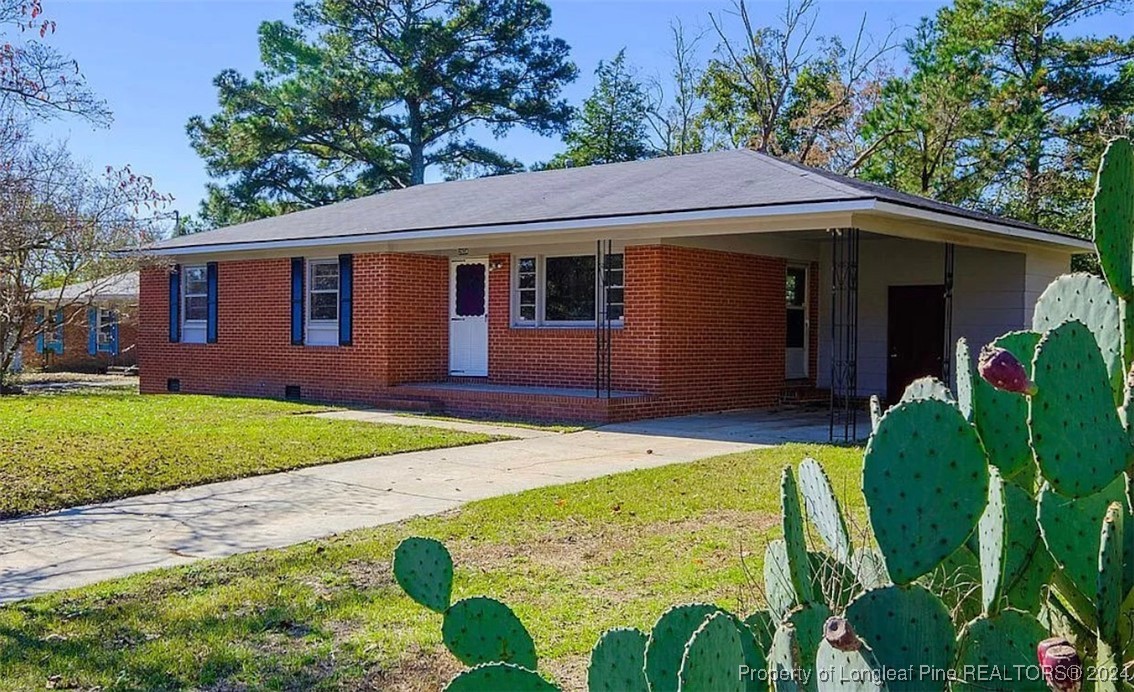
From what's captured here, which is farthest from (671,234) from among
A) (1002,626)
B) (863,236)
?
(1002,626)

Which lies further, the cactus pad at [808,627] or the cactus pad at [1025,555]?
the cactus pad at [1025,555]

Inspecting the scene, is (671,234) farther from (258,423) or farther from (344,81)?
(344,81)

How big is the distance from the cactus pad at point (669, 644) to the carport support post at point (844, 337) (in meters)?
10.5

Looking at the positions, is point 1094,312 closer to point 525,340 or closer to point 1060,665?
point 1060,665

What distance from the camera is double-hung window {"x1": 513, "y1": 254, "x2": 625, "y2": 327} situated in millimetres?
15672

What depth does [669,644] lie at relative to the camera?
1942 mm

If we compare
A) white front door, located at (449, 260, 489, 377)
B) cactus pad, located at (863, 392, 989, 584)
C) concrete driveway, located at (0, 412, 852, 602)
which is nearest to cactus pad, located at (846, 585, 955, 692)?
cactus pad, located at (863, 392, 989, 584)

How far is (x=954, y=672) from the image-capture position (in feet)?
5.99

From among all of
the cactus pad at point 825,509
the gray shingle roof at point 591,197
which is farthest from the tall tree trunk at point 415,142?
the cactus pad at point 825,509

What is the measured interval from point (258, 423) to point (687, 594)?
9.68 meters

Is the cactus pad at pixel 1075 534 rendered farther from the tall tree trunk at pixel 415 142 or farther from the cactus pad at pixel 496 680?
the tall tree trunk at pixel 415 142

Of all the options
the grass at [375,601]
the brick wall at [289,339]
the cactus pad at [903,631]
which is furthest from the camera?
the brick wall at [289,339]

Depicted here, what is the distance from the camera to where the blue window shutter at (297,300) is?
1889 centimetres

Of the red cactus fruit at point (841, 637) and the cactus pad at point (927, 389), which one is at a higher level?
the cactus pad at point (927, 389)
